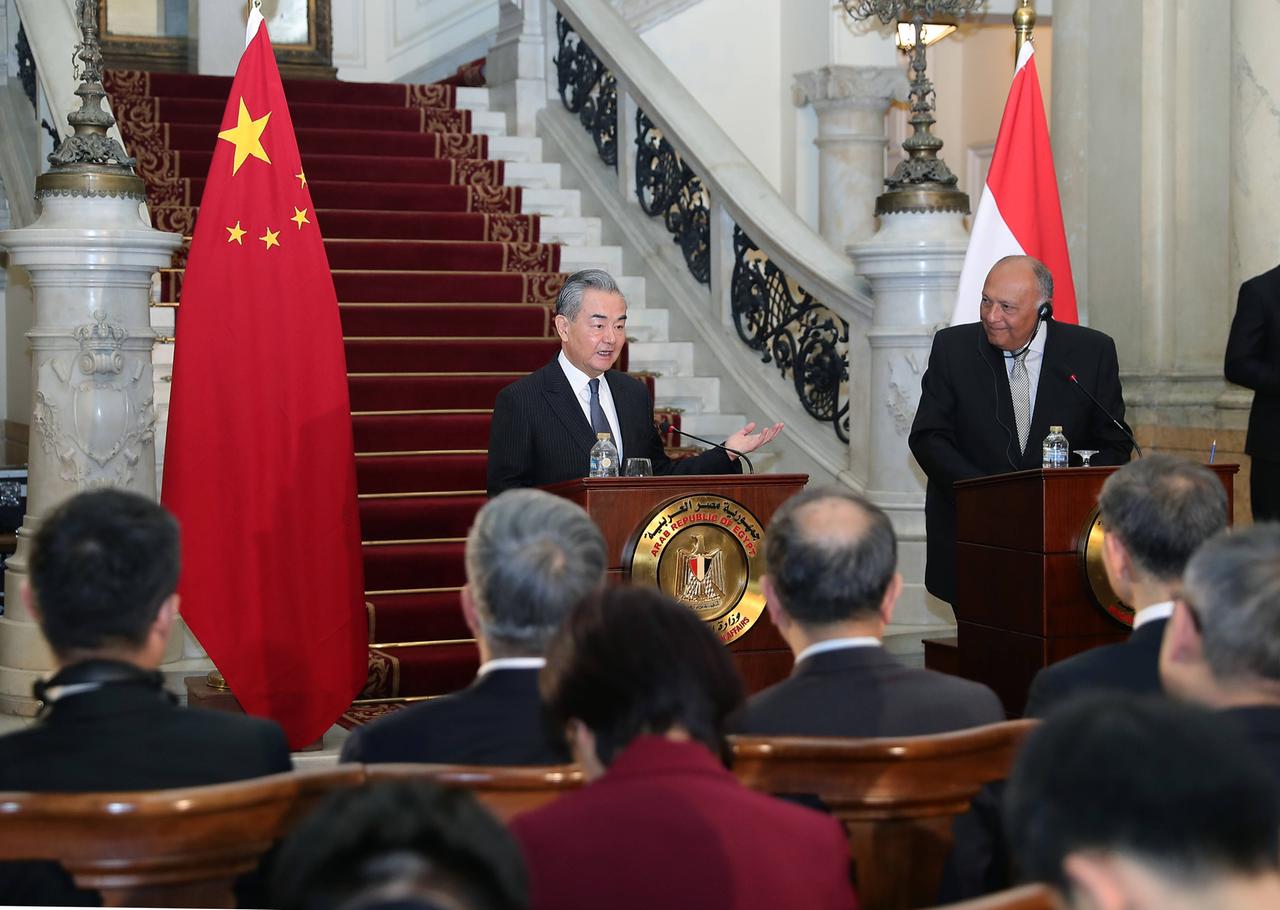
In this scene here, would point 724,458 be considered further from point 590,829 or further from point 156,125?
point 156,125

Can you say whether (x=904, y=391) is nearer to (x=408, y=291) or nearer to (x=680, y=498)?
(x=680, y=498)

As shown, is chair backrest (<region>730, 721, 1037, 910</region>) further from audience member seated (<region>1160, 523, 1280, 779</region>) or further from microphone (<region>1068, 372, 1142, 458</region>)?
microphone (<region>1068, 372, 1142, 458</region>)

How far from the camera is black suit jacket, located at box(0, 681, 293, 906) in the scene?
2.29m

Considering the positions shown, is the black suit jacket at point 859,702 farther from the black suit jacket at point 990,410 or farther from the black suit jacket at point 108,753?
the black suit jacket at point 990,410

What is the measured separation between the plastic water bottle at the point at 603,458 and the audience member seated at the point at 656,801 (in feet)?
7.70

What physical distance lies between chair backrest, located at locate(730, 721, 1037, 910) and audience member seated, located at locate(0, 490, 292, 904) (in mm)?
743

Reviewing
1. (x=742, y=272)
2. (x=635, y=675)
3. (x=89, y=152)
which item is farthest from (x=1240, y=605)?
(x=742, y=272)

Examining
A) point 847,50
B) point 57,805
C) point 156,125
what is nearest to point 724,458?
point 57,805

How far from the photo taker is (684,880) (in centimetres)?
185

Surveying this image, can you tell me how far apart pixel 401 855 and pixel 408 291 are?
7.29 meters

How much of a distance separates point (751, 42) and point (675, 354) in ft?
15.7

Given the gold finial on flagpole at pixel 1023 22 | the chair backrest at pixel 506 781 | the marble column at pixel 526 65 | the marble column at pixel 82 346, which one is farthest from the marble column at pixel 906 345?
the chair backrest at pixel 506 781

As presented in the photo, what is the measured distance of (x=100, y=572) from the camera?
2461 mm

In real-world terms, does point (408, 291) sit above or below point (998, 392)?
above
